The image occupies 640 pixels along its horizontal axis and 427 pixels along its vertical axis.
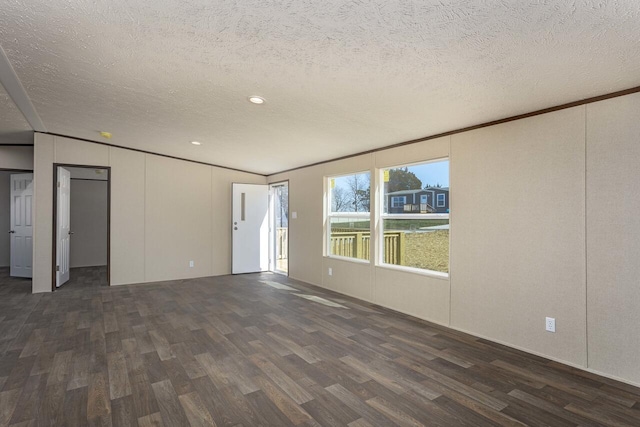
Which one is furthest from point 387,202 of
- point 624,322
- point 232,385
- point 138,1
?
point 138,1

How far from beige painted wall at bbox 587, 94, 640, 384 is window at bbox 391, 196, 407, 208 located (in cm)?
201

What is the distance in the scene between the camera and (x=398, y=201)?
448 cm

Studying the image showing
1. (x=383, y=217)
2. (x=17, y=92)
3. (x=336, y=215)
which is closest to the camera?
(x=17, y=92)

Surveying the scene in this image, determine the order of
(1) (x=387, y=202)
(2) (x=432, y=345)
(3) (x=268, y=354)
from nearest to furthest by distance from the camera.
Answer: (3) (x=268, y=354)
(2) (x=432, y=345)
(1) (x=387, y=202)

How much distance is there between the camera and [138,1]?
1830 millimetres

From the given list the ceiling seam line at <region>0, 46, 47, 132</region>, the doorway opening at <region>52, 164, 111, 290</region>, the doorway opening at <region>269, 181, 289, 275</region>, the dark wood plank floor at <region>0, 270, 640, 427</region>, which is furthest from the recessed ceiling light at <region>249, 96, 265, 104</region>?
the doorway opening at <region>52, 164, 111, 290</region>

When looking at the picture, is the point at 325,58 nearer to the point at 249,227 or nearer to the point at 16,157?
the point at 249,227

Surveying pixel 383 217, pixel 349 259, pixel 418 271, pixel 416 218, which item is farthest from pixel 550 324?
pixel 349 259

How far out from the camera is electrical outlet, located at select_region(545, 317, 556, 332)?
2881 mm

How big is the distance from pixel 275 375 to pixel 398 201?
2741mm

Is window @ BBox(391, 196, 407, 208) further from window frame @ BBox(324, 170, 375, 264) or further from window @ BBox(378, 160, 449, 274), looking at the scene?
window frame @ BBox(324, 170, 375, 264)

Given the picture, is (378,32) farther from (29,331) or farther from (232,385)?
(29,331)

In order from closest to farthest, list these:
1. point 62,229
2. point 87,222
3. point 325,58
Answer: point 325,58, point 62,229, point 87,222

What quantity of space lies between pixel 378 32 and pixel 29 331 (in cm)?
444
